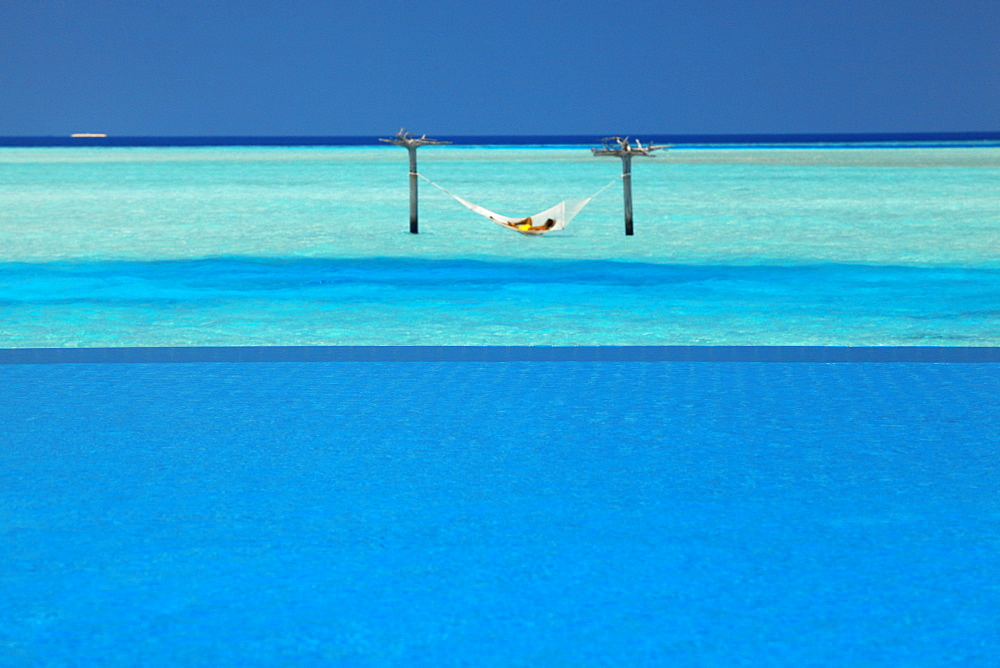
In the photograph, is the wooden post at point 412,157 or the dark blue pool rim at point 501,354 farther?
the wooden post at point 412,157

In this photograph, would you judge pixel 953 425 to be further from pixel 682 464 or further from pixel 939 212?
pixel 939 212

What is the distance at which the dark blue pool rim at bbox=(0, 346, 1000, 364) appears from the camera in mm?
9438

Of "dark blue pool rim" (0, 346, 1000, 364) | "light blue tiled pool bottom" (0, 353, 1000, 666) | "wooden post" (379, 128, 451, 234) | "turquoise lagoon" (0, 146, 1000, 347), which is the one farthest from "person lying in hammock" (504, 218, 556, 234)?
"light blue tiled pool bottom" (0, 353, 1000, 666)

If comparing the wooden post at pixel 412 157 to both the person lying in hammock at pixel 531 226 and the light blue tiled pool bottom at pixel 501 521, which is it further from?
the light blue tiled pool bottom at pixel 501 521

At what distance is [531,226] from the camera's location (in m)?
23.5

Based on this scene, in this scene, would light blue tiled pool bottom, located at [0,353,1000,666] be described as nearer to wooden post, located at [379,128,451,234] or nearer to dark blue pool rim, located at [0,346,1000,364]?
dark blue pool rim, located at [0,346,1000,364]

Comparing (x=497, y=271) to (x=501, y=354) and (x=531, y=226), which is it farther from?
(x=501, y=354)

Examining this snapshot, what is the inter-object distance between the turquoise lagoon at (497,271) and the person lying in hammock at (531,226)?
0.25 meters

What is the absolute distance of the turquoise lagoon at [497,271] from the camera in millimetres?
12141

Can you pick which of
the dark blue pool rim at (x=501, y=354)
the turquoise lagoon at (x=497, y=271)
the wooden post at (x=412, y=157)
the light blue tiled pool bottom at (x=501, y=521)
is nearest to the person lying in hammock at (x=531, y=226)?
the turquoise lagoon at (x=497, y=271)

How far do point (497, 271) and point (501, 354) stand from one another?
329 inches

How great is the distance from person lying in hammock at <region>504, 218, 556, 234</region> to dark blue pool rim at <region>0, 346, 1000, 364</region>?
13367 mm

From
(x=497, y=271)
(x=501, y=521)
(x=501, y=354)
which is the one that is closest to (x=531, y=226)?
(x=497, y=271)

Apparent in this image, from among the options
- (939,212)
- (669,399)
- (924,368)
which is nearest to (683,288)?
(924,368)
